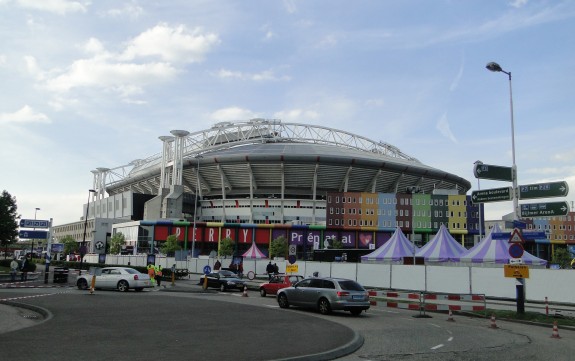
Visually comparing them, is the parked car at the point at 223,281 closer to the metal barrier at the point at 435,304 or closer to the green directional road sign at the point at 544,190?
the metal barrier at the point at 435,304

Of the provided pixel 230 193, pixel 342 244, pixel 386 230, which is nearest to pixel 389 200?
pixel 386 230

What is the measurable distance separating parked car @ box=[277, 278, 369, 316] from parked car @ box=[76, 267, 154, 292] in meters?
11.9

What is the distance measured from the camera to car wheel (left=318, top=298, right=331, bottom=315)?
19656mm

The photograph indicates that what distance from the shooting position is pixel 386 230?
10669 cm

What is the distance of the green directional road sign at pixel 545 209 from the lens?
59.7 ft

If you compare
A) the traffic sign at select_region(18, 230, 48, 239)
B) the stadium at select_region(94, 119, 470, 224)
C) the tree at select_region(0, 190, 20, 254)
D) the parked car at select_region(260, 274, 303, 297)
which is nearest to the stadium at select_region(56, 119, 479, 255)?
the stadium at select_region(94, 119, 470, 224)

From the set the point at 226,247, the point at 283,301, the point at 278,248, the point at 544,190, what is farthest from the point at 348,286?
the point at 226,247

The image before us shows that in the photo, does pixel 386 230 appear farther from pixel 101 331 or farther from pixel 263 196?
pixel 101 331

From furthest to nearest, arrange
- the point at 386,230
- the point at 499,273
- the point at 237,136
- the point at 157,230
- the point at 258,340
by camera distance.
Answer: the point at 237,136 < the point at 386,230 < the point at 157,230 < the point at 499,273 < the point at 258,340

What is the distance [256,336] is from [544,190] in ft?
42.4

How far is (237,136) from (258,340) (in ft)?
372

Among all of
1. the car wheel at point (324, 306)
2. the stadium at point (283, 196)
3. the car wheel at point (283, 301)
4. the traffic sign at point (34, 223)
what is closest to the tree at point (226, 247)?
the stadium at point (283, 196)

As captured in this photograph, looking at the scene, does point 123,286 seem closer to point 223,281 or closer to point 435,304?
point 223,281

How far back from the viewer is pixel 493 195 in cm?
2077
